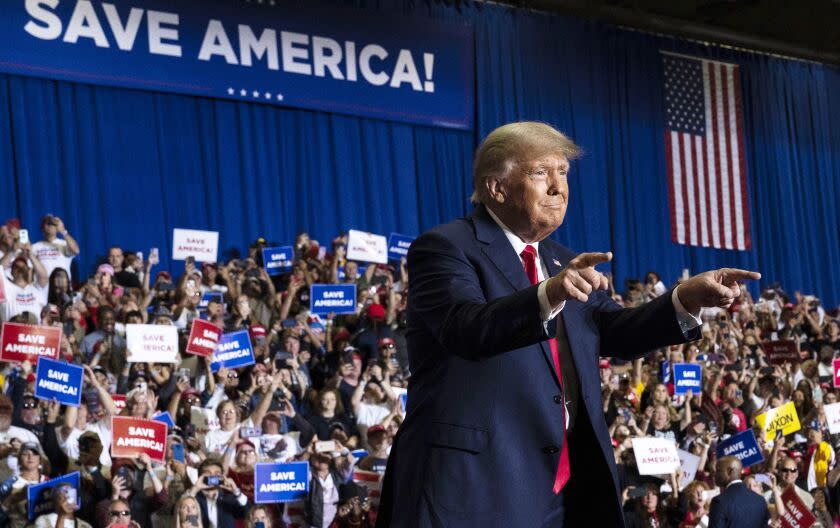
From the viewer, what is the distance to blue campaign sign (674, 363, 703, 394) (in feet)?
32.6

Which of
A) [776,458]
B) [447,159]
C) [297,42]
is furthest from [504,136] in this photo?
[447,159]

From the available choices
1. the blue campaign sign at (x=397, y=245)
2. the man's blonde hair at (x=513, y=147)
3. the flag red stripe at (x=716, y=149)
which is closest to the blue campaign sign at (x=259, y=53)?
the blue campaign sign at (x=397, y=245)

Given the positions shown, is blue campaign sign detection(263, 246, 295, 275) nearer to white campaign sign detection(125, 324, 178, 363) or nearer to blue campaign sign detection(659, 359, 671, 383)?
white campaign sign detection(125, 324, 178, 363)

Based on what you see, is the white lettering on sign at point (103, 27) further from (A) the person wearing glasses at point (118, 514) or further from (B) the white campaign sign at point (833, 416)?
(B) the white campaign sign at point (833, 416)

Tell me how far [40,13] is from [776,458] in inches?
301

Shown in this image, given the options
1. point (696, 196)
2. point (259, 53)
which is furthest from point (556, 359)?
point (696, 196)

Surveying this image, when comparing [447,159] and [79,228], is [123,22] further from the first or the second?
[447,159]

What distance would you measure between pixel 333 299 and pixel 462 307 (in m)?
7.77

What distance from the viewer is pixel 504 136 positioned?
2289mm

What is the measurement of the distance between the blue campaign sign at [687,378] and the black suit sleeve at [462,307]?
797cm

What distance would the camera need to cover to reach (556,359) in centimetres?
223

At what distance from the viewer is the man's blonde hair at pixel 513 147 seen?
2.24m

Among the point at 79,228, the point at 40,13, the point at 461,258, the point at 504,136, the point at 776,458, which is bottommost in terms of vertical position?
the point at 776,458

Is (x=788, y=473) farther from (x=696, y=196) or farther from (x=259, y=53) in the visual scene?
(x=696, y=196)
